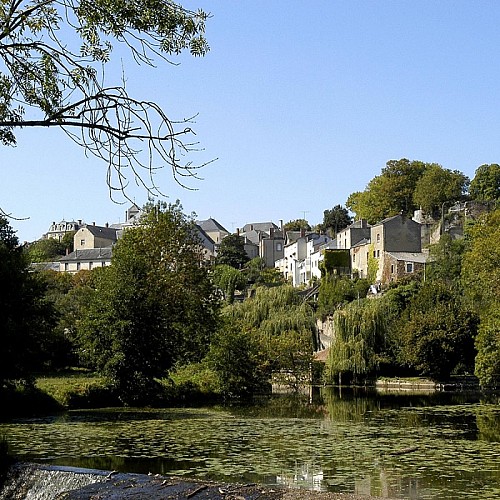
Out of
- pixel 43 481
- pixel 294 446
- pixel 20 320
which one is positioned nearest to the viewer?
pixel 43 481

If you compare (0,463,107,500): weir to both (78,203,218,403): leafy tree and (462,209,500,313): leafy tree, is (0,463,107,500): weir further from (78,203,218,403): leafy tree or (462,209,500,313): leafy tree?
(462,209,500,313): leafy tree

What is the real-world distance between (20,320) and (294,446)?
10.7 meters

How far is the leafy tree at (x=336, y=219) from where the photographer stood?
11100 centimetres

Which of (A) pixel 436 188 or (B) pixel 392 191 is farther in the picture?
(B) pixel 392 191

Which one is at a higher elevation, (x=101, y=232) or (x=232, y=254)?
(x=101, y=232)

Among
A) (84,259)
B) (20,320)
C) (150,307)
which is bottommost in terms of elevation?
(20,320)

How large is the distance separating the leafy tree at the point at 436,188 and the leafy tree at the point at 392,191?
1699mm

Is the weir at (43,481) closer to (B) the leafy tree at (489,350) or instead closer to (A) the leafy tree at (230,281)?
(B) the leafy tree at (489,350)

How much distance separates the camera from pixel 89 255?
11350 centimetres

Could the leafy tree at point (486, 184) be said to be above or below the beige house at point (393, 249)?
above

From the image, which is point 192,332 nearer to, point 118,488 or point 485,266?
point 485,266

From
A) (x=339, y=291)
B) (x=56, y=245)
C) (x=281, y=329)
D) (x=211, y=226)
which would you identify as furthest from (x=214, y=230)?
(x=281, y=329)

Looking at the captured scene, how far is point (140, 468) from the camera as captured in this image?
14828 mm

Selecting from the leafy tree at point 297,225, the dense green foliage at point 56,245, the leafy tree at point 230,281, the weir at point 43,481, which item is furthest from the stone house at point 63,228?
the weir at point 43,481
